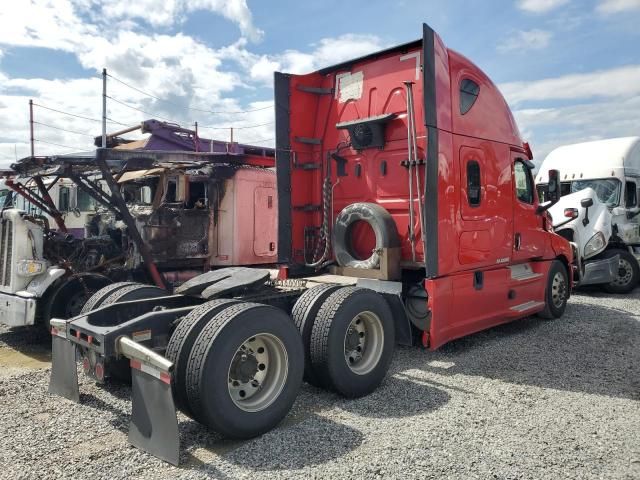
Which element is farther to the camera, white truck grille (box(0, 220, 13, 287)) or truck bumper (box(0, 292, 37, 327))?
white truck grille (box(0, 220, 13, 287))

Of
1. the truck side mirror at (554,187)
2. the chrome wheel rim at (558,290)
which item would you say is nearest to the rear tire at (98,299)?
the truck side mirror at (554,187)

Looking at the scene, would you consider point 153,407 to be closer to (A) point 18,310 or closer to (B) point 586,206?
(A) point 18,310

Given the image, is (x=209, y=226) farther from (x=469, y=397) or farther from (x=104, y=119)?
(x=469, y=397)

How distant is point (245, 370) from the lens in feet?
12.4

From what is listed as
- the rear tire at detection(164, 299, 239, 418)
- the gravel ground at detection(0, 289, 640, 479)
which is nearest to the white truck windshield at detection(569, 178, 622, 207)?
the gravel ground at detection(0, 289, 640, 479)

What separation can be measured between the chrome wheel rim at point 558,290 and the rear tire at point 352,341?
4.08 metres

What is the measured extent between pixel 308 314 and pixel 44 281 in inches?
144

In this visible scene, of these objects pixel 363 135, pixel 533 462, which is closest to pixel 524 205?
pixel 363 135

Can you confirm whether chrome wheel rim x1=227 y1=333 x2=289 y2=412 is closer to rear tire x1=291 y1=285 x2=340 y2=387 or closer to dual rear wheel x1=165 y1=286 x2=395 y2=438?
dual rear wheel x1=165 y1=286 x2=395 y2=438

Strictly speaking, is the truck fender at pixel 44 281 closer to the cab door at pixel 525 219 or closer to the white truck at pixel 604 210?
the cab door at pixel 525 219

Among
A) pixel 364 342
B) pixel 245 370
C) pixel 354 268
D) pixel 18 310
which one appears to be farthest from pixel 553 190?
pixel 18 310

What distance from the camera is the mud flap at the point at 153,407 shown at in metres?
3.27

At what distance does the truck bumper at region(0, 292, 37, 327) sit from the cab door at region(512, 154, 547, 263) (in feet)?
19.9

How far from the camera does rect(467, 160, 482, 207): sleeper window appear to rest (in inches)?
236
